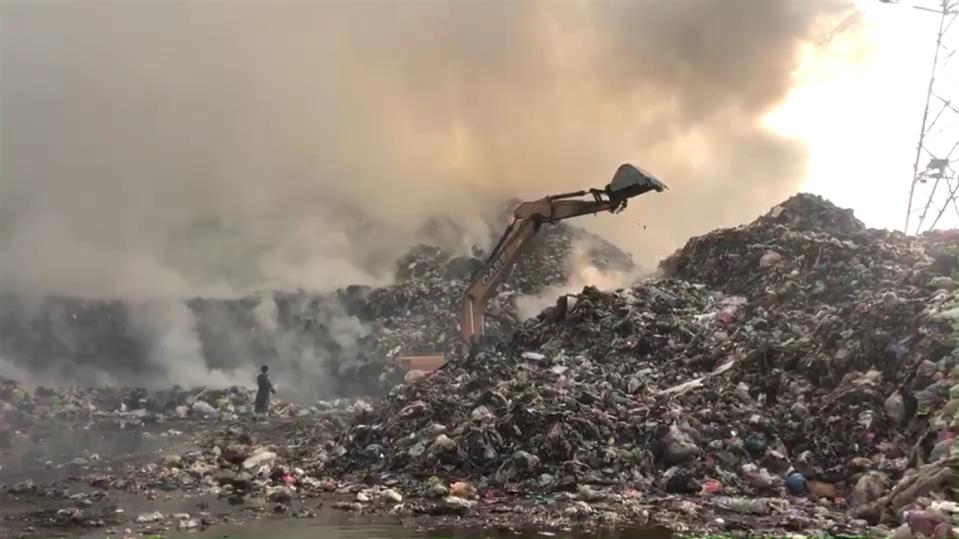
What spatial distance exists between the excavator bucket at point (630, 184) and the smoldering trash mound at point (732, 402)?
6.63 ft

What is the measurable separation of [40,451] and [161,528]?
16.4 feet

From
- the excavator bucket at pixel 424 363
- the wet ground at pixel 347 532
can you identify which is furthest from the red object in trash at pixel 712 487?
the excavator bucket at pixel 424 363

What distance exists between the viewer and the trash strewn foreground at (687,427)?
5496 mm

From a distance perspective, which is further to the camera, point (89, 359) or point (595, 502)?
point (89, 359)

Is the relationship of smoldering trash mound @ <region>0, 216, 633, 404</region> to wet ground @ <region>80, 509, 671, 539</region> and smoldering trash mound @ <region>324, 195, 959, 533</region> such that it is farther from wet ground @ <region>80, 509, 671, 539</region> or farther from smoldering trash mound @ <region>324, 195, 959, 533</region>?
wet ground @ <region>80, 509, 671, 539</region>

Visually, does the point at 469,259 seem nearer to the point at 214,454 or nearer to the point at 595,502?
the point at 214,454

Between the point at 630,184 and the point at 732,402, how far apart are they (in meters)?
3.72

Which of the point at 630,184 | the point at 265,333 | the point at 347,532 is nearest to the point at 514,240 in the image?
the point at 630,184

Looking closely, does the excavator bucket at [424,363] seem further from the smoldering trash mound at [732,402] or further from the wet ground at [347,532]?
the wet ground at [347,532]

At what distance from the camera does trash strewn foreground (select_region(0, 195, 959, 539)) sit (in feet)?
18.0

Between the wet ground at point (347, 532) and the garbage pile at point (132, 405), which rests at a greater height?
the garbage pile at point (132, 405)

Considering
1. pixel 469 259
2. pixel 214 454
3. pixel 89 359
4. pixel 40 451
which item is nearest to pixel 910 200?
pixel 469 259

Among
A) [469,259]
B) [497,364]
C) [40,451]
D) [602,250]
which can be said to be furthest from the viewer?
[602,250]

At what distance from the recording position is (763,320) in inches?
372
